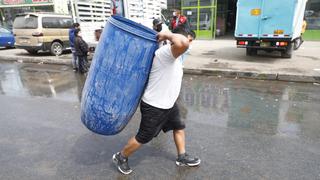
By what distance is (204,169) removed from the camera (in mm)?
2914

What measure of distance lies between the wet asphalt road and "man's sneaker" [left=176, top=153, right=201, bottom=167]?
0.21ft

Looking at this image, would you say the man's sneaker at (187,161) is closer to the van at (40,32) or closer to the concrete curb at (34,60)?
the concrete curb at (34,60)

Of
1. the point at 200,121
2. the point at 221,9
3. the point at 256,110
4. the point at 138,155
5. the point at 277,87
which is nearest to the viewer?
the point at 138,155

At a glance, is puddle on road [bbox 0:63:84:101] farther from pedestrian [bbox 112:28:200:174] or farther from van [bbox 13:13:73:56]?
pedestrian [bbox 112:28:200:174]

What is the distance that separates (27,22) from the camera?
35.8 ft

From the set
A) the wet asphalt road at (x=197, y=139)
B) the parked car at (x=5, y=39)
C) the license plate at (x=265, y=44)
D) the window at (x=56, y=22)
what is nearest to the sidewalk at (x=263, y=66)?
the license plate at (x=265, y=44)

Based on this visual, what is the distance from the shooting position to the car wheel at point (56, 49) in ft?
37.4

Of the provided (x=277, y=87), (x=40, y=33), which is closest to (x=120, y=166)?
(x=277, y=87)

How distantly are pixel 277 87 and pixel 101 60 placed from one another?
16.0ft

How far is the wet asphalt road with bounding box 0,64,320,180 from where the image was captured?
2.90 m

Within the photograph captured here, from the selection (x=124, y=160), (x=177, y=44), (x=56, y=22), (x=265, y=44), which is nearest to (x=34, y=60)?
(x=56, y=22)

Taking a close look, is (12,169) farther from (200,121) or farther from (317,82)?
(317,82)

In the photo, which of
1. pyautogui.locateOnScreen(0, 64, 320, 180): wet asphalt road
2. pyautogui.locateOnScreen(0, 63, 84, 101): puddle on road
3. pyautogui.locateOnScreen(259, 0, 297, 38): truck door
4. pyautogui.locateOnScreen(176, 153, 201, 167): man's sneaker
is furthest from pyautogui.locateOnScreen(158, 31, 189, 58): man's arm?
pyautogui.locateOnScreen(259, 0, 297, 38): truck door

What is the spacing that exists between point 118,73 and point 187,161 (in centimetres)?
129
